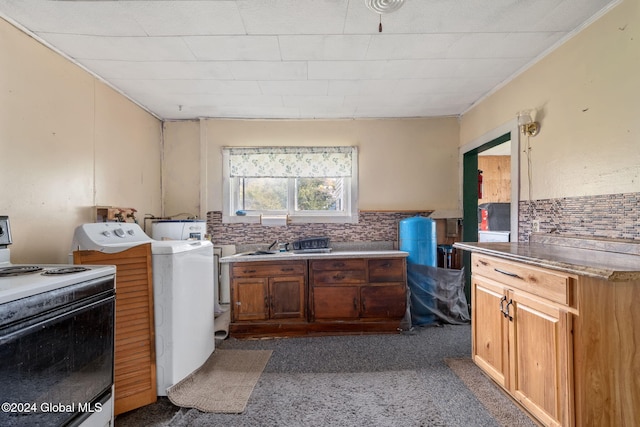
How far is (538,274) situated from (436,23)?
1.57 meters

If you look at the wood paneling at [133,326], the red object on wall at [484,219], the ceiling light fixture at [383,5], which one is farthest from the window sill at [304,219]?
the red object on wall at [484,219]

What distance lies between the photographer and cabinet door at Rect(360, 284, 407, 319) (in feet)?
9.69

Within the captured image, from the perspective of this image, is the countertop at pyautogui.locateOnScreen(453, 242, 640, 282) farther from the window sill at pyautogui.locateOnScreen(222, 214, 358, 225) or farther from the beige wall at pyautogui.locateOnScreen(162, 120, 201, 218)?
the beige wall at pyautogui.locateOnScreen(162, 120, 201, 218)

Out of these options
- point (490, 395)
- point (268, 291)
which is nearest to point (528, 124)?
point (490, 395)

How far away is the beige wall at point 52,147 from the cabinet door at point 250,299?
1.36 metres

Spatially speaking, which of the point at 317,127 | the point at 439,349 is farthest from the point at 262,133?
the point at 439,349

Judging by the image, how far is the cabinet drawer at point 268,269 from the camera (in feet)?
9.55

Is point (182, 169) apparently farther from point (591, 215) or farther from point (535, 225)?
point (591, 215)

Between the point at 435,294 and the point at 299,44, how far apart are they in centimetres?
266

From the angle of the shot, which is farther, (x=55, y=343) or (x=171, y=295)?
(x=171, y=295)

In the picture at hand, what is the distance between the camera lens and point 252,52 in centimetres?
213

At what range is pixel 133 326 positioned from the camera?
1.84 metres

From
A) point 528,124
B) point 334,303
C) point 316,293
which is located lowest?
point 334,303

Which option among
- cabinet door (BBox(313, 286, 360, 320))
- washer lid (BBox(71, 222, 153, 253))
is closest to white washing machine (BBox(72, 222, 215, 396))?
washer lid (BBox(71, 222, 153, 253))
